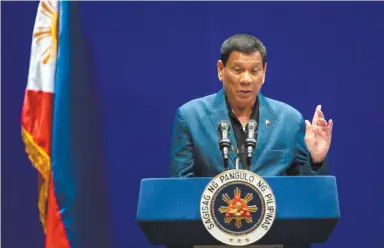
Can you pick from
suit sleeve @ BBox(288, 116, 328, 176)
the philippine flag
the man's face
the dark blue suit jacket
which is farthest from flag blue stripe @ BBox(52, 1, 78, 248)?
suit sleeve @ BBox(288, 116, 328, 176)

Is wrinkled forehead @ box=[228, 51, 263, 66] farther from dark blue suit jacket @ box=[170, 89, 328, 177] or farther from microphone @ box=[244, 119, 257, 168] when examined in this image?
microphone @ box=[244, 119, 257, 168]

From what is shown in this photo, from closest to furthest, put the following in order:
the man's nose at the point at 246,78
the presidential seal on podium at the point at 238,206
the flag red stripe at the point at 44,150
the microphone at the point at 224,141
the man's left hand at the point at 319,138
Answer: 1. the presidential seal on podium at the point at 238,206
2. the microphone at the point at 224,141
3. the man's left hand at the point at 319,138
4. the man's nose at the point at 246,78
5. the flag red stripe at the point at 44,150

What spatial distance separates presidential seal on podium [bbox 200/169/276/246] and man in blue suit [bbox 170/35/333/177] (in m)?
0.40

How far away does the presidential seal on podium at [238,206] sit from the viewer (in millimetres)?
2182

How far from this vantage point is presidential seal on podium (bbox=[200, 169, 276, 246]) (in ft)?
7.16

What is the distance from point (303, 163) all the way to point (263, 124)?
0.67ft

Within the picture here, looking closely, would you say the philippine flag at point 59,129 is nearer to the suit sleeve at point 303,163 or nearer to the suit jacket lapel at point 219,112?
the suit jacket lapel at point 219,112

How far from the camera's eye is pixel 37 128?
3.62 meters

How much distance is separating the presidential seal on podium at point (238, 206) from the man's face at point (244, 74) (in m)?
0.56

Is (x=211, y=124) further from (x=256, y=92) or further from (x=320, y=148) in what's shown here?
(x=320, y=148)

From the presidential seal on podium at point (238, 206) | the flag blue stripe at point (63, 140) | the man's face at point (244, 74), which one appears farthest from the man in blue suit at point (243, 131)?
the flag blue stripe at point (63, 140)

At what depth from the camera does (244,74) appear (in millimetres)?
2670

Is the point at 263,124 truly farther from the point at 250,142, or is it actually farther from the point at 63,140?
the point at 63,140

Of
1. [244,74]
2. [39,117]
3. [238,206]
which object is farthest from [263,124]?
[39,117]
